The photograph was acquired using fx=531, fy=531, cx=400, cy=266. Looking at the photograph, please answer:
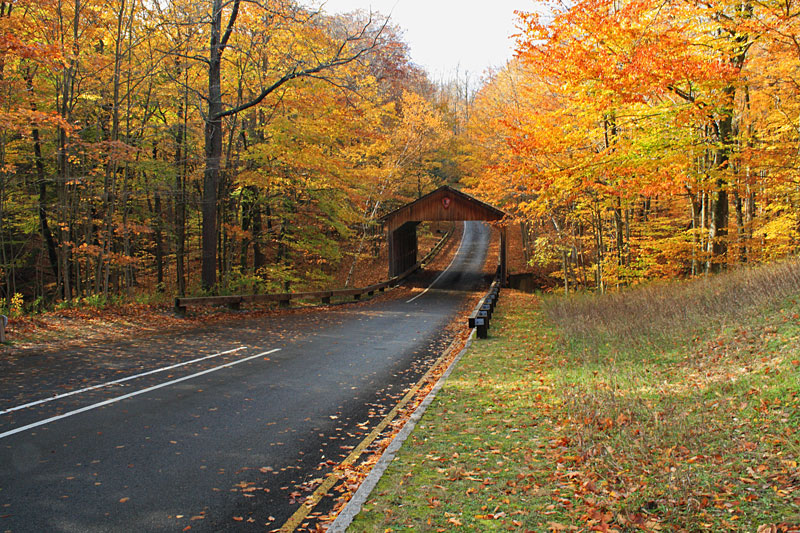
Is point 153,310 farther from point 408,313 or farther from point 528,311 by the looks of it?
point 528,311

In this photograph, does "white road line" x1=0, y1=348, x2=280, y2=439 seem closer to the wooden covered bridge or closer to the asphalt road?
the asphalt road

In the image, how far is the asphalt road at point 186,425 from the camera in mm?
4492

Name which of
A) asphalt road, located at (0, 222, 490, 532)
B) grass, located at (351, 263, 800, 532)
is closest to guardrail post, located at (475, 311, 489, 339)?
asphalt road, located at (0, 222, 490, 532)

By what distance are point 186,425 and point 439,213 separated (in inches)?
991

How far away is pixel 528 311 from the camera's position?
62.6ft

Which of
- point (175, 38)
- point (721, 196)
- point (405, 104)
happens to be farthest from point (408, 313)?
point (405, 104)

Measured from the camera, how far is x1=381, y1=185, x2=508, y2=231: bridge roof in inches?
1171

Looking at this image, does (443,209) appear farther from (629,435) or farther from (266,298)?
(629,435)

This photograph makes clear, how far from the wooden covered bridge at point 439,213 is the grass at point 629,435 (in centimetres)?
1941

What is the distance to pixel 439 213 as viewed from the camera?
30703mm

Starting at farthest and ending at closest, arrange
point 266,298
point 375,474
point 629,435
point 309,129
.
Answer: point 309,129 < point 266,298 < point 629,435 < point 375,474

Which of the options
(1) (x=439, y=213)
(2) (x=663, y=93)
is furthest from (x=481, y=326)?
(1) (x=439, y=213)

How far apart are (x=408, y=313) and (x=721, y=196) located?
10.6 meters

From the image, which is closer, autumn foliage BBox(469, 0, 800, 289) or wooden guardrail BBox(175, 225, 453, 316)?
autumn foliage BBox(469, 0, 800, 289)
